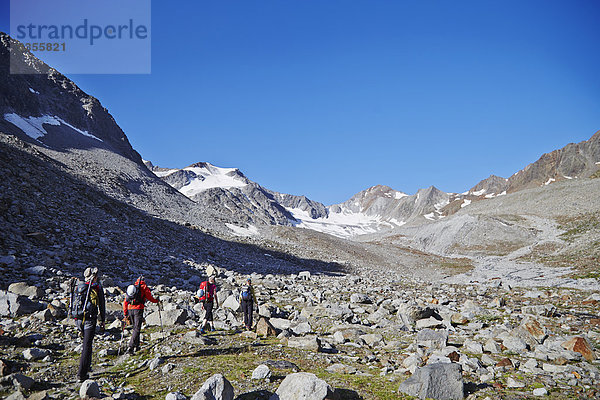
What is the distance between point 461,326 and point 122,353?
12.7 m

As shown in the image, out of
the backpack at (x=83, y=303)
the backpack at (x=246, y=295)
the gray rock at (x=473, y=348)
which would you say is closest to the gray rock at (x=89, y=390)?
the backpack at (x=83, y=303)

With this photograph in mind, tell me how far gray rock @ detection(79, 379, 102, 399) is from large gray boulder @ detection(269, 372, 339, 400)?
359 cm

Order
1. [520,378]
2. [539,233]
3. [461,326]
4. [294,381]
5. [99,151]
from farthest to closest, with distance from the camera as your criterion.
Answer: [539,233]
[99,151]
[461,326]
[520,378]
[294,381]

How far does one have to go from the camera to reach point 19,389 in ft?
21.4

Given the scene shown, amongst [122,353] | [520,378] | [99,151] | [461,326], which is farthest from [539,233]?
[99,151]

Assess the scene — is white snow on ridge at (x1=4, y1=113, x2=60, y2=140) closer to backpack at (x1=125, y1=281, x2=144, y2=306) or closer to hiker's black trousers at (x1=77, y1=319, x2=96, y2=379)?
Answer: backpack at (x1=125, y1=281, x2=144, y2=306)

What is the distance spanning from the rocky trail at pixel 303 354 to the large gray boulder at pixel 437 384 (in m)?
0.02

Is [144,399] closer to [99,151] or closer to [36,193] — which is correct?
[36,193]

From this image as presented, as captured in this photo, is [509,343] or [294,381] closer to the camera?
[294,381]

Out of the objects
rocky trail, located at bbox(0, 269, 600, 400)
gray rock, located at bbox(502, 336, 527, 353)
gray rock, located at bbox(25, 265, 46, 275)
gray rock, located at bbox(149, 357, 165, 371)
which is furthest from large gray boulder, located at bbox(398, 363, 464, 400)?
gray rock, located at bbox(25, 265, 46, 275)

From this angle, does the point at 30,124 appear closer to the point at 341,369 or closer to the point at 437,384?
the point at 341,369

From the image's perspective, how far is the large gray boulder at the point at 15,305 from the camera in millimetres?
11469

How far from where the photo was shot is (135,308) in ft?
32.7

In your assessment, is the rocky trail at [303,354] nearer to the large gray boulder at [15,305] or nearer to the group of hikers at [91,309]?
the large gray boulder at [15,305]
